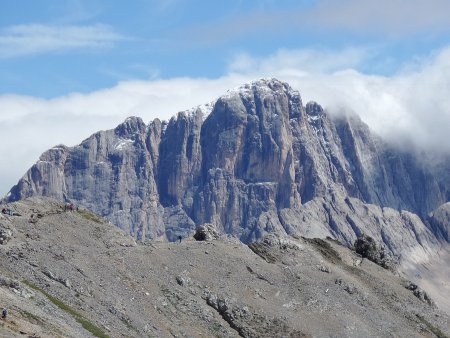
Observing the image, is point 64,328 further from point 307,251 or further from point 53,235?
point 307,251

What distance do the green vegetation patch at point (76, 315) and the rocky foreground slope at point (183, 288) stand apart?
0.21 metres

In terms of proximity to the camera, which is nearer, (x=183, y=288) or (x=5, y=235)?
(x=5, y=235)

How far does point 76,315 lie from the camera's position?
12681 centimetres

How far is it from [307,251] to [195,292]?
118ft

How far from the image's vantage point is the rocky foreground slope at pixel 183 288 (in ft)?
430

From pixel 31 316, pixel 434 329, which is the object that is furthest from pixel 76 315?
pixel 434 329

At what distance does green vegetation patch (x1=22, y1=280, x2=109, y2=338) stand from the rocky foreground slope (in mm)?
211

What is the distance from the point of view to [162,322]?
14050cm

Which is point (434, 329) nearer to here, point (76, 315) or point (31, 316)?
point (76, 315)

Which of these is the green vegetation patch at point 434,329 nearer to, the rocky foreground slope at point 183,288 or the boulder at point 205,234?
the rocky foreground slope at point 183,288

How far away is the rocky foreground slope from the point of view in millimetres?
131000

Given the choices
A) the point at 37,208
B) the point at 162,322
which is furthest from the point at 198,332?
the point at 37,208

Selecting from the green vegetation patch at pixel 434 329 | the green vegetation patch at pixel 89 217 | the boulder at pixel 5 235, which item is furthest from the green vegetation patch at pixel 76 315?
the green vegetation patch at pixel 434 329

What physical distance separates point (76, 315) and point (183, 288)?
28.2m
